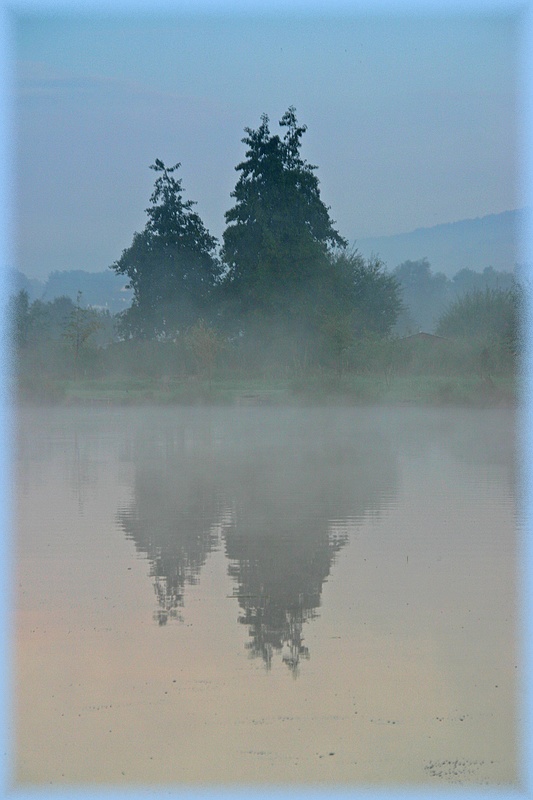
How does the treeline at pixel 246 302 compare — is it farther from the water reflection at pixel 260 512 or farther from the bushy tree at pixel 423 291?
the bushy tree at pixel 423 291

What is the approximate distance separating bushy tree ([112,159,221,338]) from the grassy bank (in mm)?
10725

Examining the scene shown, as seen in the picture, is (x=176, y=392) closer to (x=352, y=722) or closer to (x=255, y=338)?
(x=255, y=338)

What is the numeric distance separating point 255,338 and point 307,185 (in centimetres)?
803

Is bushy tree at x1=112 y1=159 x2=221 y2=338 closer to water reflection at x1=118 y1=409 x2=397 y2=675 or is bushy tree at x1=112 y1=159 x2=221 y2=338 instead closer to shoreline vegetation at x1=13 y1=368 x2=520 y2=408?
Result: shoreline vegetation at x1=13 y1=368 x2=520 y2=408

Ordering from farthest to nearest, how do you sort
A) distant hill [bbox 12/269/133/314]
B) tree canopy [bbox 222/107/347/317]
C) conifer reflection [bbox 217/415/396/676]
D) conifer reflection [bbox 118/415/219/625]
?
distant hill [bbox 12/269/133/314] → tree canopy [bbox 222/107/347/317] → conifer reflection [bbox 118/415/219/625] → conifer reflection [bbox 217/415/396/676]

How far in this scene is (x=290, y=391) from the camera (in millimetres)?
32312

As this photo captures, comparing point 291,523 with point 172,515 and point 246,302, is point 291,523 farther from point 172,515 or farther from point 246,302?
point 246,302

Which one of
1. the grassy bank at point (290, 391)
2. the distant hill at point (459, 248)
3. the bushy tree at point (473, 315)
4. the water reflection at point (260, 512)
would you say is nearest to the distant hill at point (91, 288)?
the distant hill at point (459, 248)

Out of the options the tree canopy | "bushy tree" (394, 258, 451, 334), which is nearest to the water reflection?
the tree canopy

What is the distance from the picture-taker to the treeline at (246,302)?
37438 mm

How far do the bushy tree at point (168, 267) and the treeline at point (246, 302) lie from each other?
53 mm

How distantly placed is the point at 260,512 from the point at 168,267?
125 feet

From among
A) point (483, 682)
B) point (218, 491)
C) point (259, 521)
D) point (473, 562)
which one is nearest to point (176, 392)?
point (218, 491)

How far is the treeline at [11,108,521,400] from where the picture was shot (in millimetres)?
37438
